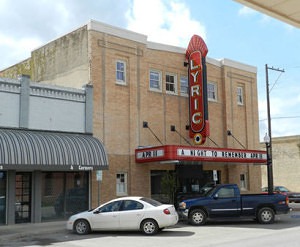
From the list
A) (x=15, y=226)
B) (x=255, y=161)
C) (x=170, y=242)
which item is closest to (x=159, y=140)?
(x=255, y=161)

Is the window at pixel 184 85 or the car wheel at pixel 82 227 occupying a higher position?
the window at pixel 184 85

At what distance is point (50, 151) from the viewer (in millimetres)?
18172

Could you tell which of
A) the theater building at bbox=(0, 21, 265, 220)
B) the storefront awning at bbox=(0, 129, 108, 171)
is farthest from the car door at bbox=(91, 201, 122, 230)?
the theater building at bbox=(0, 21, 265, 220)

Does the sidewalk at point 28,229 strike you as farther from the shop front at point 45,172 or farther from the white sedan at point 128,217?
the white sedan at point 128,217

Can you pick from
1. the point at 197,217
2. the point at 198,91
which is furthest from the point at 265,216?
the point at 198,91

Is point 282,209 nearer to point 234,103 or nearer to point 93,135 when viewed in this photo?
point 93,135

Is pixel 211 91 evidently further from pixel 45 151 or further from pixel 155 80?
pixel 45 151

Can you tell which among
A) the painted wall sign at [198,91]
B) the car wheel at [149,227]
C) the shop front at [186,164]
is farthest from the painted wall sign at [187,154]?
the car wheel at [149,227]

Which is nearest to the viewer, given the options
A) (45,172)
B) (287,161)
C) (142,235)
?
(142,235)

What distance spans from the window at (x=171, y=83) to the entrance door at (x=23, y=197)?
10286 millimetres

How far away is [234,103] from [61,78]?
40.5 ft

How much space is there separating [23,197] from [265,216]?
10.9 metres

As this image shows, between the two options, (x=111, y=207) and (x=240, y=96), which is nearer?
(x=111, y=207)

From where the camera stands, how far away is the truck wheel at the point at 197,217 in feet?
59.7
